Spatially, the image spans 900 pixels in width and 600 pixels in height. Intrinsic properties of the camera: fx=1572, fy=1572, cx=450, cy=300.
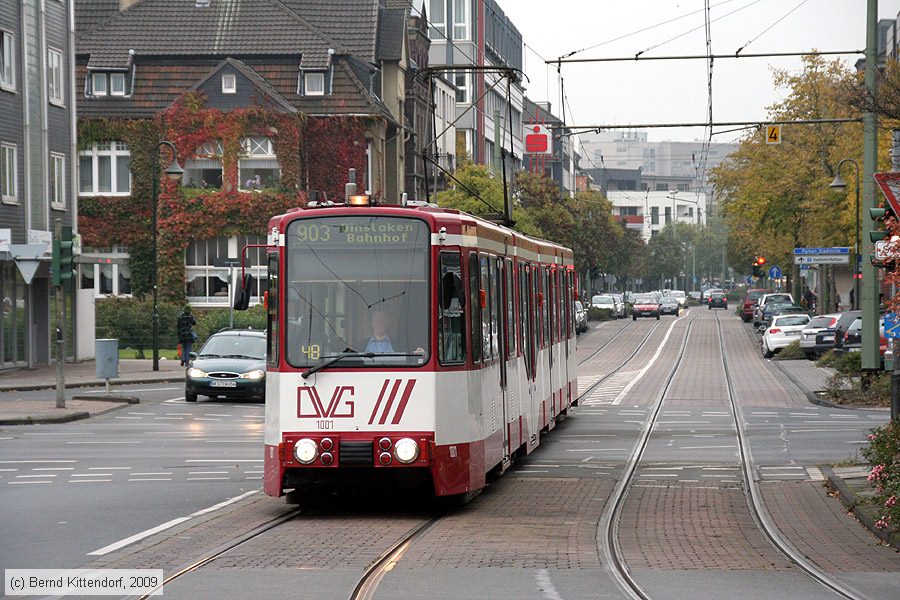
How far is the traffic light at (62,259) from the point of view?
29.0m

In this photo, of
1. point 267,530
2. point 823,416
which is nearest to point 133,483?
point 267,530

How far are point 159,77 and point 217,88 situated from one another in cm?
311

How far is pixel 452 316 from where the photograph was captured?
48.7ft

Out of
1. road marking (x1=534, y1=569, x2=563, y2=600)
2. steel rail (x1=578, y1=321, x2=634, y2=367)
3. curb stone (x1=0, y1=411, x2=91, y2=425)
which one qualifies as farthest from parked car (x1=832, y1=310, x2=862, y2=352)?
road marking (x1=534, y1=569, x2=563, y2=600)

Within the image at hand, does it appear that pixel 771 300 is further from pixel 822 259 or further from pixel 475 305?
pixel 475 305

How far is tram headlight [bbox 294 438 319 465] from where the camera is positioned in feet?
47.1

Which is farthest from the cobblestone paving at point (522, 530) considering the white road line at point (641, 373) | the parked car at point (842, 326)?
the parked car at point (842, 326)

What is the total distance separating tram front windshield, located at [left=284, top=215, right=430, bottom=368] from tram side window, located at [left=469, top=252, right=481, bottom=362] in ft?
2.61

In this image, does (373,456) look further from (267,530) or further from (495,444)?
(495,444)

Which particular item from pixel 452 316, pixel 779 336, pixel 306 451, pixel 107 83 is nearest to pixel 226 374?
pixel 452 316

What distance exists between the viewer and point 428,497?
645 inches

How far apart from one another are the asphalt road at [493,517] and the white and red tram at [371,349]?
0.60 meters

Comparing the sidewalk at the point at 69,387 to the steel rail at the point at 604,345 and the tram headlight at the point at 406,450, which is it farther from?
the tram headlight at the point at 406,450

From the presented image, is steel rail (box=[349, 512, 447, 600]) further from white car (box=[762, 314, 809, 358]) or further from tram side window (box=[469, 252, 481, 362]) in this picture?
white car (box=[762, 314, 809, 358])
